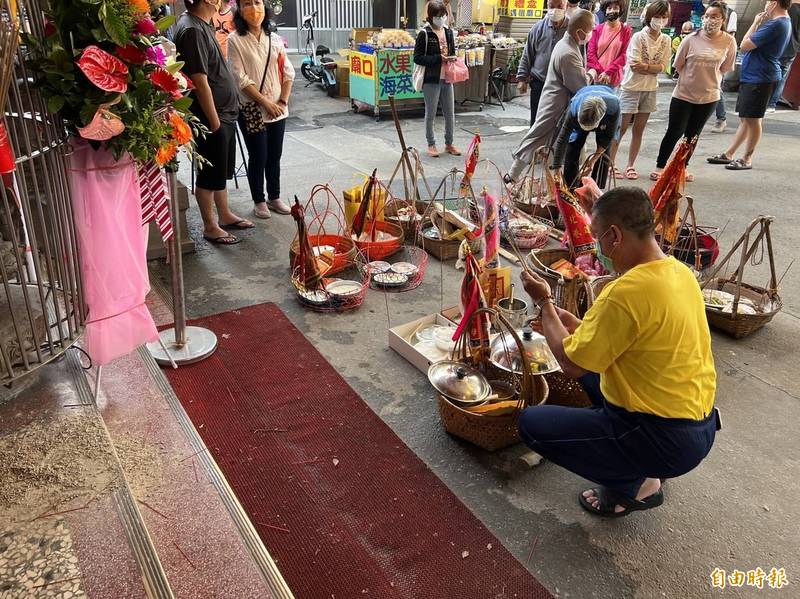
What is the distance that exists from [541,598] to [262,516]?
1014mm

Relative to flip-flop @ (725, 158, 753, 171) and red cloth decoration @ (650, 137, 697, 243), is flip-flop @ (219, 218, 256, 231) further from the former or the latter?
flip-flop @ (725, 158, 753, 171)

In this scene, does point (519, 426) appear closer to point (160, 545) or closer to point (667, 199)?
point (160, 545)

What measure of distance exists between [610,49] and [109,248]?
207 inches

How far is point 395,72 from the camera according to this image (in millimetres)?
8805

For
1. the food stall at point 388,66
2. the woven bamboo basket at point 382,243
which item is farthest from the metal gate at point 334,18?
the woven bamboo basket at point 382,243

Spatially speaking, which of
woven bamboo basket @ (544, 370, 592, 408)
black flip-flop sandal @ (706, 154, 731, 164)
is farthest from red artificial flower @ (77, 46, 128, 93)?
black flip-flop sandal @ (706, 154, 731, 164)

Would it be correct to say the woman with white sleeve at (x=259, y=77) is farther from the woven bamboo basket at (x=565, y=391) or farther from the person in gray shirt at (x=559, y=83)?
the woven bamboo basket at (x=565, y=391)

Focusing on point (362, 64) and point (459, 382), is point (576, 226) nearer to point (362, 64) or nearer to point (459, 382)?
point (459, 382)

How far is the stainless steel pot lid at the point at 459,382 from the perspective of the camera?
8.55 ft

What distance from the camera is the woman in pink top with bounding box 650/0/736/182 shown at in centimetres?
569

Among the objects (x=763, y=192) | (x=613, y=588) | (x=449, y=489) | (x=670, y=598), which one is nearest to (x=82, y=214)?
(x=449, y=489)

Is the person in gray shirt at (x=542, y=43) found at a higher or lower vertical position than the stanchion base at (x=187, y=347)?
higher

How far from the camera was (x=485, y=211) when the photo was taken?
135 inches

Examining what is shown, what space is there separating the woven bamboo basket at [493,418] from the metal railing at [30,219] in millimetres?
1530
